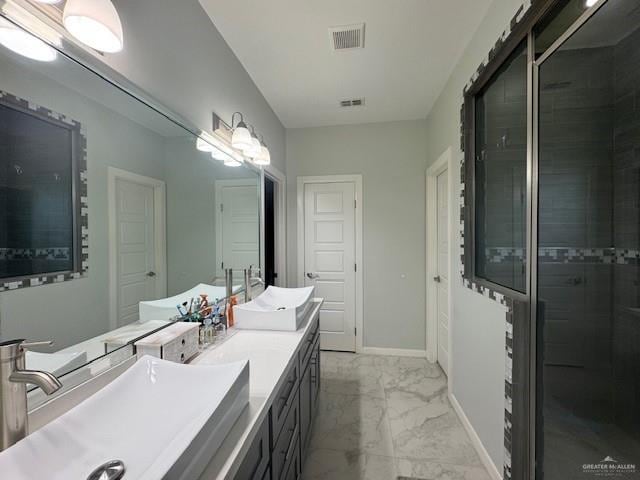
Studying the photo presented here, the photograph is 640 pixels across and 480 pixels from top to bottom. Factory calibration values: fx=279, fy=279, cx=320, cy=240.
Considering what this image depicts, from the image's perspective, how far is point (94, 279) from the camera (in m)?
0.96

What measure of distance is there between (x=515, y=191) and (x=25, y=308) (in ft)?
6.91

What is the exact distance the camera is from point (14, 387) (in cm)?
65

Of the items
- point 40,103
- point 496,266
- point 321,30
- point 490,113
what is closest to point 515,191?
point 496,266

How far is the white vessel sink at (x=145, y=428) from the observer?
0.60m

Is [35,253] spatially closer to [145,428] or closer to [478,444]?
[145,428]

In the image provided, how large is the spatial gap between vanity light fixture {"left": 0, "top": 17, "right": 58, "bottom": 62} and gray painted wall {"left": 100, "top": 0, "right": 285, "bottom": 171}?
20 centimetres

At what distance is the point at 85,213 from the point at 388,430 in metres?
2.26

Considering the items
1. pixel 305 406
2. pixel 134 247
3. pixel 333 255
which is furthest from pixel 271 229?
pixel 134 247

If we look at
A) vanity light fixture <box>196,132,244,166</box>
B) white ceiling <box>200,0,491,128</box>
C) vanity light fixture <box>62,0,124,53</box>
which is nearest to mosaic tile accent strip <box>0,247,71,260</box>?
vanity light fixture <box>62,0,124,53</box>

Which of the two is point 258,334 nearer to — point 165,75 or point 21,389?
point 21,389

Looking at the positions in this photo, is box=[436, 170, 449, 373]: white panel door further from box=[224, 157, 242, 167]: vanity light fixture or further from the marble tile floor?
box=[224, 157, 242, 167]: vanity light fixture

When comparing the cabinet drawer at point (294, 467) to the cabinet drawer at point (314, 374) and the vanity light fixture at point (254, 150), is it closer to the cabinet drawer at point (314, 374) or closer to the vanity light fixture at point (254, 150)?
the cabinet drawer at point (314, 374)

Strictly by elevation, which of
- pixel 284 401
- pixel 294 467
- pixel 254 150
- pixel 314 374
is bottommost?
pixel 294 467

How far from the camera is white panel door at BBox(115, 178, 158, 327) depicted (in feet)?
3.49
